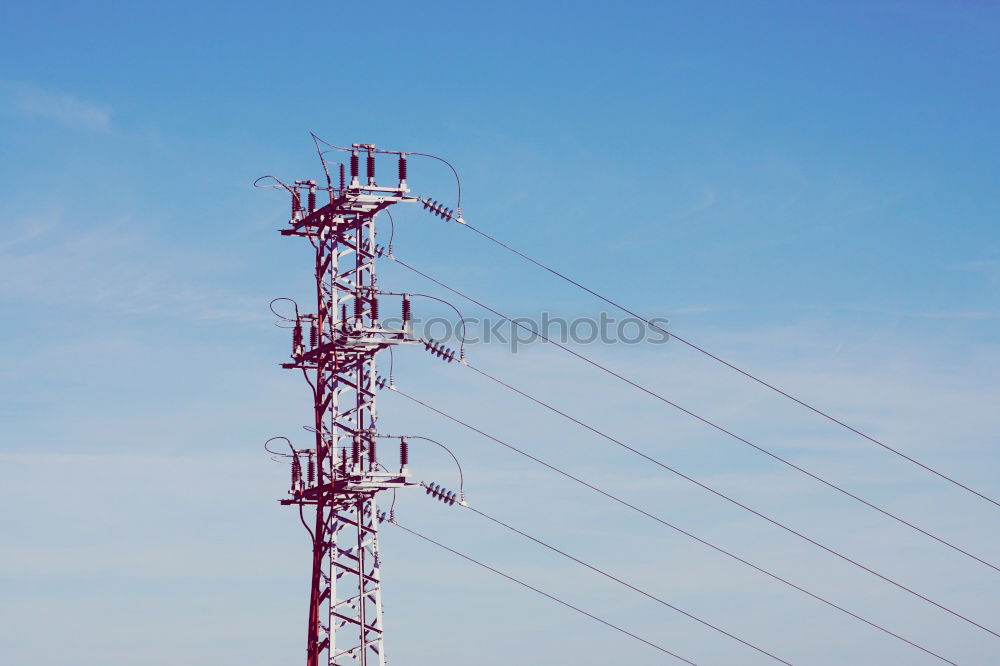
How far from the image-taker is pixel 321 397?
72.6 meters

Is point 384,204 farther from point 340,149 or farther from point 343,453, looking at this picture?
point 343,453

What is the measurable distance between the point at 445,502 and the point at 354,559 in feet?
12.1

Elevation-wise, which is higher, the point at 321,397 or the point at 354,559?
the point at 321,397

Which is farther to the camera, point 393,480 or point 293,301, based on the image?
point 293,301

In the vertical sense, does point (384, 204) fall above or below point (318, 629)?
above

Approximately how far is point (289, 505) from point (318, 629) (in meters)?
4.46

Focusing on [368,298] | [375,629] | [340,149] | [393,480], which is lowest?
[375,629]

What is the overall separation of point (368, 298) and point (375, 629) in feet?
37.4

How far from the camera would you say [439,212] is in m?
70.9

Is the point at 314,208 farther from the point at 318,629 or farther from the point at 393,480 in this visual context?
the point at 318,629

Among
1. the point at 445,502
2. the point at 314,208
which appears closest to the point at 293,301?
the point at 314,208

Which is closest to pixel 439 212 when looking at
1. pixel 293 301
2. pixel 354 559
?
pixel 293 301

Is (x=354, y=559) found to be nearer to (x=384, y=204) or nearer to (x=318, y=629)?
(x=318, y=629)

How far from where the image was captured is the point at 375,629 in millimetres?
70625
